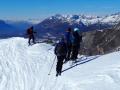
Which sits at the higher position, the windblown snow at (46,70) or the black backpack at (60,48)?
the black backpack at (60,48)

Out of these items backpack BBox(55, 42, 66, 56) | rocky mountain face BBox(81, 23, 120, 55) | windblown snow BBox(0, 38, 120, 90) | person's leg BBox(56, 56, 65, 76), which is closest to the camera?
windblown snow BBox(0, 38, 120, 90)

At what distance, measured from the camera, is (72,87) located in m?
19.9

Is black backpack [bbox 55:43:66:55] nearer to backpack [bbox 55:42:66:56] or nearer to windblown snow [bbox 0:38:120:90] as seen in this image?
backpack [bbox 55:42:66:56]

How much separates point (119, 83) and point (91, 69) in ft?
15.0

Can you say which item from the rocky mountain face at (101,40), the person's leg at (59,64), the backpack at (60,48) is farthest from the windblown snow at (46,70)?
the rocky mountain face at (101,40)

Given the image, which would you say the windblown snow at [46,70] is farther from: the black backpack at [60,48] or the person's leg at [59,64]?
the black backpack at [60,48]

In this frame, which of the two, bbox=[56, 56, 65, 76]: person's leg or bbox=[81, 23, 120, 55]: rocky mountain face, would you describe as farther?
bbox=[81, 23, 120, 55]: rocky mountain face

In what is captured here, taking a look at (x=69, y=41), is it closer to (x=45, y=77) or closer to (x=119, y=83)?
(x=45, y=77)

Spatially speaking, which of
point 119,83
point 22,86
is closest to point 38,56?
point 22,86

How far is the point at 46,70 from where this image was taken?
28.6m

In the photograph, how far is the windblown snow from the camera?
1952cm

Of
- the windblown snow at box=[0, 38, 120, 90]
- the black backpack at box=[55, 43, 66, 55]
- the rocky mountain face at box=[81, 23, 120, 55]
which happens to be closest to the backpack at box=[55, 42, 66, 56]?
the black backpack at box=[55, 43, 66, 55]

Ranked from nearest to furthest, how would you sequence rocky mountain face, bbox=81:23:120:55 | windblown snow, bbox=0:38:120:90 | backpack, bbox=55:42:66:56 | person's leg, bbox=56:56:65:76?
windblown snow, bbox=0:38:120:90 < backpack, bbox=55:42:66:56 < person's leg, bbox=56:56:65:76 < rocky mountain face, bbox=81:23:120:55

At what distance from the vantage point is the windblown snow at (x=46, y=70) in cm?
1952
